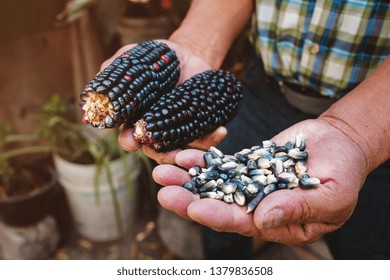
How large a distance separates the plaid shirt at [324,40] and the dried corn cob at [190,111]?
26cm

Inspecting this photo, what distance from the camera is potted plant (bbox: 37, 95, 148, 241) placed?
2.41m

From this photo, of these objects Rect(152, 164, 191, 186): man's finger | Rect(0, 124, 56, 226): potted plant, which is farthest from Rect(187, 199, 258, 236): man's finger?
Rect(0, 124, 56, 226): potted plant

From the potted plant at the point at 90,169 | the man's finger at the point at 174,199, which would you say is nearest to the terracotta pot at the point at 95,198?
the potted plant at the point at 90,169

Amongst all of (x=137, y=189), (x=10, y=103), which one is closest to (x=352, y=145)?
(x=137, y=189)

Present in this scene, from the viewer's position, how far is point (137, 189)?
2811mm

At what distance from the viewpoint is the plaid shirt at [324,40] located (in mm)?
1506

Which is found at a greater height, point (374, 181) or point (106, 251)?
point (374, 181)

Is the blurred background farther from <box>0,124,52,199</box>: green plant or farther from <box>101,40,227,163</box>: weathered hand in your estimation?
<box>101,40,227,163</box>: weathered hand

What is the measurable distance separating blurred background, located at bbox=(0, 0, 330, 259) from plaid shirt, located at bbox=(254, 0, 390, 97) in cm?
84

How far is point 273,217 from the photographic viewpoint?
1118mm

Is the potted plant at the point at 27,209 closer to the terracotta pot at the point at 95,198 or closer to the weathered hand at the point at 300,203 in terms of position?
the terracotta pot at the point at 95,198

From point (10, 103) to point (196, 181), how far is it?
6.87 ft

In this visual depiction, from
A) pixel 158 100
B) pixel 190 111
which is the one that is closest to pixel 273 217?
pixel 190 111

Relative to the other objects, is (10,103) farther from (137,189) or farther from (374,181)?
(374,181)
